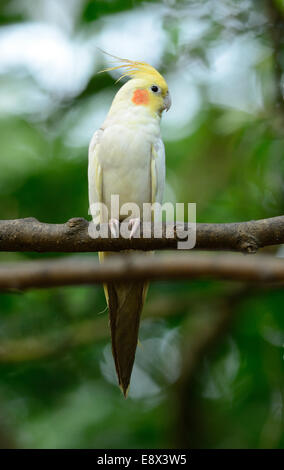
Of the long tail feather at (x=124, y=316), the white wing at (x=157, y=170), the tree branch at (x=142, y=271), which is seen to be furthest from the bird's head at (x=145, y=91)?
the tree branch at (x=142, y=271)

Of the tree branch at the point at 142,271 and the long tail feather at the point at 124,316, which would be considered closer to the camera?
the tree branch at the point at 142,271

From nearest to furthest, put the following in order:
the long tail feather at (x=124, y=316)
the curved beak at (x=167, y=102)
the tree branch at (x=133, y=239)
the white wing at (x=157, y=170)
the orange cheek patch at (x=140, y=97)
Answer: the tree branch at (x=133, y=239), the long tail feather at (x=124, y=316), the white wing at (x=157, y=170), the orange cheek patch at (x=140, y=97), the curved beak at (x=167, y=102)

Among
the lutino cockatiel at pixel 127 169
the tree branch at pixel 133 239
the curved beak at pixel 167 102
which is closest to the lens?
the tree branch at pixel 133 239

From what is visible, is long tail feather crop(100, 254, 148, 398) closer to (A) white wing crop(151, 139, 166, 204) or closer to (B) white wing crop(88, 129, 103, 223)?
(B) white wing crop(88, 129, 103, 223)

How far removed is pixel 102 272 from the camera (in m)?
1.20

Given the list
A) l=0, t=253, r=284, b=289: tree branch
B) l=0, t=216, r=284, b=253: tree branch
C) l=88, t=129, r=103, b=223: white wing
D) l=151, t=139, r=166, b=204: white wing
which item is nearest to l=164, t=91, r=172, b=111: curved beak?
l=151, t=139, r=166, b=204: white wing

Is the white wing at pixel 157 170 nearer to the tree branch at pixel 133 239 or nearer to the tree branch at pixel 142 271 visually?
the tree branch at pixel 133 239

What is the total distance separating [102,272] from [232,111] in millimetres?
4371

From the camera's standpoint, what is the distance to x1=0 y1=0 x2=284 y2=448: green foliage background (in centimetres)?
521

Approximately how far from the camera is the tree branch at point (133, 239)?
310 centimetres

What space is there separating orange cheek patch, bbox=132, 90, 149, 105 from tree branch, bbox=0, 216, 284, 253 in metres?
1.94

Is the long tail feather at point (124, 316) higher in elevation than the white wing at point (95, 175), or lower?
lower

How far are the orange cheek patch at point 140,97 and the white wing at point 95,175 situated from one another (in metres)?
0.48
